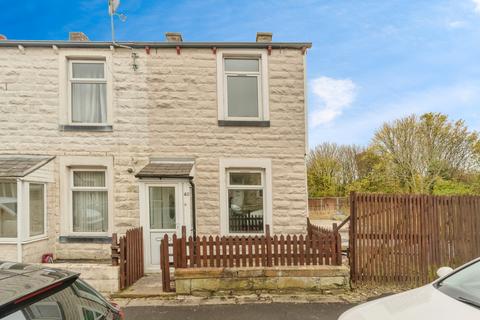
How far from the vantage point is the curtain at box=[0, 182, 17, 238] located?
7539mm

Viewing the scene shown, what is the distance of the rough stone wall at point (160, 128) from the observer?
8242 millimetres

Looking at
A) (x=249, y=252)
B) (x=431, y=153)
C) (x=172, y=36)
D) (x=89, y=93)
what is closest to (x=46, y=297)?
(x=249, y=252)

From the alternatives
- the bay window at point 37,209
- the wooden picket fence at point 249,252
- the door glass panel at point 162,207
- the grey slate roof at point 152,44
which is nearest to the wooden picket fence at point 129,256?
the door glass panel at point 162,207

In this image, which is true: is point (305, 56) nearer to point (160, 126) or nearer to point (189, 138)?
point (189, 138)

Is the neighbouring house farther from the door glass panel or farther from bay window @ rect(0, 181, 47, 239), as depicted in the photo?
the door glass panel

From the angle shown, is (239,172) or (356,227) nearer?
(356,227)

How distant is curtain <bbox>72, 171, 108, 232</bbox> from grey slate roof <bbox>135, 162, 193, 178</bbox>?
5.72 feet

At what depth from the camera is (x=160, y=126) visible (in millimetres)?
8391

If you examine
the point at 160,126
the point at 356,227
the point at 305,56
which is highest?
the point at 305,56

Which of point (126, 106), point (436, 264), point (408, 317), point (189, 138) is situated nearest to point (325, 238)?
point (436, 264)

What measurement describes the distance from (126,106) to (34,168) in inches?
108

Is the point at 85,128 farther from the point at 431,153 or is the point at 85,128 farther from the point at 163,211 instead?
the point at 431,153

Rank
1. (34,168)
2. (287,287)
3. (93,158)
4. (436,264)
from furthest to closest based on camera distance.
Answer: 1. (93,158)
2. (34,168)
3. (436,264)
4. (287,287)

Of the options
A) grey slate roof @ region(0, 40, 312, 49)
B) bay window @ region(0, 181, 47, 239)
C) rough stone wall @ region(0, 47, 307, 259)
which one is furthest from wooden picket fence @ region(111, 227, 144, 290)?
grey slate roof @ region(0, 40, 312, 49)
